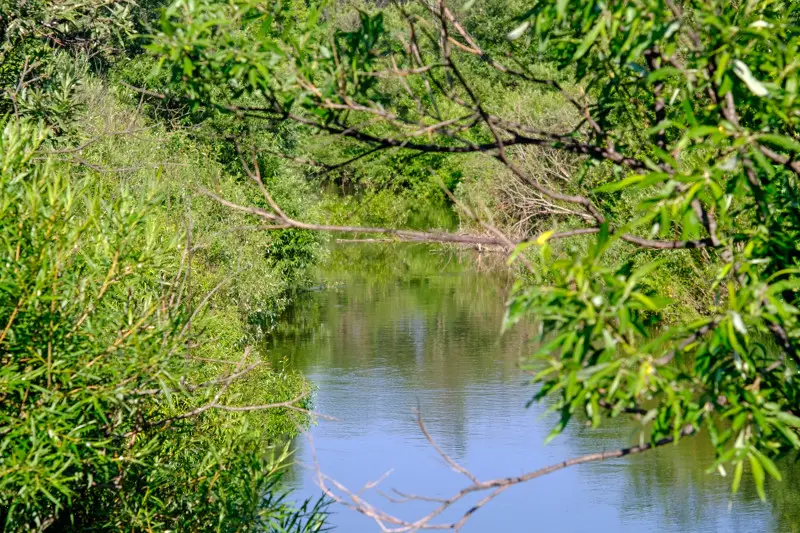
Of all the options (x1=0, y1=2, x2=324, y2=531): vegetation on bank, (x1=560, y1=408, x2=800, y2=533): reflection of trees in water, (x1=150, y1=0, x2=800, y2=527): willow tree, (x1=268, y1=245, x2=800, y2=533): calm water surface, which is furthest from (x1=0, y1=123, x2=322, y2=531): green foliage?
(x1=560, y1=408, x2=800, y2=533): reflection of trees in water

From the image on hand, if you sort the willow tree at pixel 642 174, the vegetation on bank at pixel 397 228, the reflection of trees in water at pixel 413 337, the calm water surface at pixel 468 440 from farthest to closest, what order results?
1. the reflection of trees in water at pixel 413 337
2. the calm water surface at pixel 468 440
3. the vegetation on bank at pixel 397 228
4. the willow tree at pixel 642 174

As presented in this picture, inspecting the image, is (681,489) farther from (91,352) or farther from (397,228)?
(91,352)

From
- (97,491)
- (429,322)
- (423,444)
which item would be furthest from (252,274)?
(97,491)

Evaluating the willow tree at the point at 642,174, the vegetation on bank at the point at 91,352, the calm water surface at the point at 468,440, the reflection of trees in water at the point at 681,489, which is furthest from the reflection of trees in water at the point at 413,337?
the willow tree at the point at 642,174

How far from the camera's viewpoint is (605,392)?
3.07 metres

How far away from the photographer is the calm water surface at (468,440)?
15.0 metres

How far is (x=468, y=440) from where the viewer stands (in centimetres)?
1742

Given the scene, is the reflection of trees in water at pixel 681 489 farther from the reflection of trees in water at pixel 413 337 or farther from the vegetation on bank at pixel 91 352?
the vegetation on bank at pixel 91 352

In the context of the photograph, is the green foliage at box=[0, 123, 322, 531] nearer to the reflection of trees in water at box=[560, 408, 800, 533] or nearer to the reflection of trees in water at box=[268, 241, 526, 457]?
the reflection of trees in water at box=[560, 408, 800, 533]

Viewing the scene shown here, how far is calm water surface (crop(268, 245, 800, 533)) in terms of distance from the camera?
15.0 metres

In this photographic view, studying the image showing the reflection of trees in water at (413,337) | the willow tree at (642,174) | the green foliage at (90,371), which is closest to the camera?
the willow tree at (642,174)

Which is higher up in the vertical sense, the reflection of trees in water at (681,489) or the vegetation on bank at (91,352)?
the vegetation on bank at (91,352)

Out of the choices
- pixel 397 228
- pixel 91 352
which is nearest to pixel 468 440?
pixel 397 228

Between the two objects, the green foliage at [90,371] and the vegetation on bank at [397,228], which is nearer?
the vegetation on bank at [397,228]
